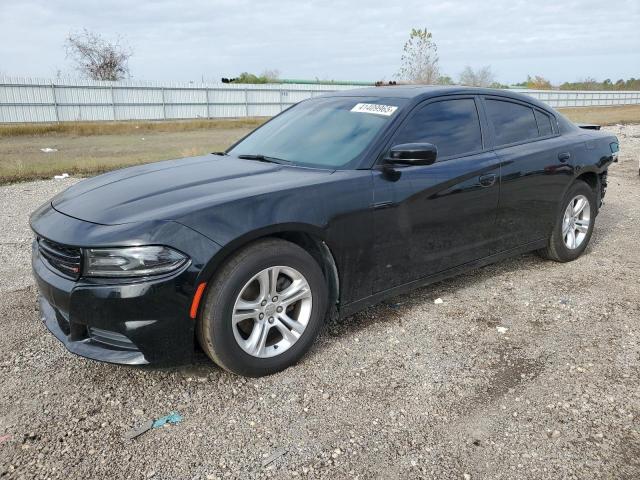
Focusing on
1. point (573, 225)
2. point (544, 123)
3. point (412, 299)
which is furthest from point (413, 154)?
point (573, 225)

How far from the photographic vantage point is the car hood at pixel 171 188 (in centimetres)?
274

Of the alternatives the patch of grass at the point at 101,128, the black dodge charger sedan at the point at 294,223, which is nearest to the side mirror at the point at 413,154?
the black dodge charger sedan at the point at 294,223

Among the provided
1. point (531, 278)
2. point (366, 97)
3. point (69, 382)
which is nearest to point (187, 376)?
point (69, 382)

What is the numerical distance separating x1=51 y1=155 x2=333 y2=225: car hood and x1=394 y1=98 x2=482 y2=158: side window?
30.3 inches

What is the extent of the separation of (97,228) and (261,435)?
1302 millimetres

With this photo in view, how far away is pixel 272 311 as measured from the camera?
297 centimetres

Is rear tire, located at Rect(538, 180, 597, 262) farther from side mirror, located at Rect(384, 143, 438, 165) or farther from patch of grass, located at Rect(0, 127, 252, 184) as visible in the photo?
patch of grass, located at Rect(0, 127, 252, 184)

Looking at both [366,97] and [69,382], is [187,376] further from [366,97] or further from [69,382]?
[366,97]

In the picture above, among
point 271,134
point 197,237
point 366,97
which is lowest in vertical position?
point 197,237

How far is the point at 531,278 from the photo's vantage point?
4.69 metres

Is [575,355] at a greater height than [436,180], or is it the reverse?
[436,180]

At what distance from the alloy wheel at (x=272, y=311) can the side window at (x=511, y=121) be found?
2.17 meters

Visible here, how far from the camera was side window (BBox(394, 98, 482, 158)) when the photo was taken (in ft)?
12.0

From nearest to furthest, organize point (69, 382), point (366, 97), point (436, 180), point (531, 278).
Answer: point (69, 382) → point (436, 180) → point (366, 97) → point (531, 278)
